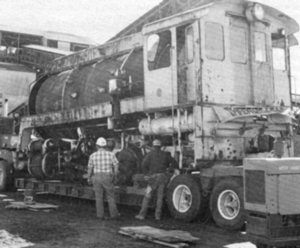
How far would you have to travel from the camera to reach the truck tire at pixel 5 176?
46.9 feet

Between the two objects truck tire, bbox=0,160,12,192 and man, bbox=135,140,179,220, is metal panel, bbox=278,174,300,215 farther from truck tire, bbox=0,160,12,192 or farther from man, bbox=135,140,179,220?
truck tire, bbox=0,160,12,192

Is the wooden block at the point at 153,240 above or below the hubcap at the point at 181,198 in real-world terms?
below

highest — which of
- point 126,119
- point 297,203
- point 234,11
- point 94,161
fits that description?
point 234,11

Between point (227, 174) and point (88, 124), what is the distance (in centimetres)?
525

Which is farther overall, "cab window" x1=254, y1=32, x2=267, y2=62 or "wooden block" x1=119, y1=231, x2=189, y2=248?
"cab window" x1=254, y1=32, x2=267, y2=62

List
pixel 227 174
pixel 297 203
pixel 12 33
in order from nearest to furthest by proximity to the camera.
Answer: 1. pixel 297 203
2. pixel 227 174
3. pixel 12 33

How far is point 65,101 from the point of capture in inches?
496

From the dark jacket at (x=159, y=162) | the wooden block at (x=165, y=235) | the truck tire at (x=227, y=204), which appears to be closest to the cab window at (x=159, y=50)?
the dark jacket at (x=159, y=162)

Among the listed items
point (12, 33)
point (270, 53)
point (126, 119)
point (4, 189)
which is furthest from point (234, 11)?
point (12, 33)

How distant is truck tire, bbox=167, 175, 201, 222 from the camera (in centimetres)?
816

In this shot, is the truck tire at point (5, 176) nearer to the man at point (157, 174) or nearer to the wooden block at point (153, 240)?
the man at point (157, 174)

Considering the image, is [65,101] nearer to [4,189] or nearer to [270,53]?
[4,189]

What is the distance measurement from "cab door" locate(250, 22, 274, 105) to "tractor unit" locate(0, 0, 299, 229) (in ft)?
0.07

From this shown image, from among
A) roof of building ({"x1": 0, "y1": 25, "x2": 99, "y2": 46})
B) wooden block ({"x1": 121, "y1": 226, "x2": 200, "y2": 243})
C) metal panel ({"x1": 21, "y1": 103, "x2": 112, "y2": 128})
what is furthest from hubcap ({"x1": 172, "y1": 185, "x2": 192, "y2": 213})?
roof of building ({"x1": 0, "y1": 25, "x2": 99, "y2": 46})
